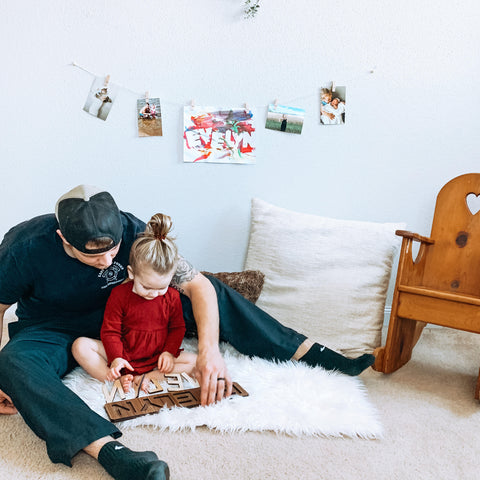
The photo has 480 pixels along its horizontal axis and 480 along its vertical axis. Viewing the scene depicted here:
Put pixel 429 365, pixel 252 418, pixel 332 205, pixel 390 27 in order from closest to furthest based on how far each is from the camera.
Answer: pixel 252 418 < pixel 429 365 < pixel 390 27 < pixel 332 205

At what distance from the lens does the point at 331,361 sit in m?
1.44

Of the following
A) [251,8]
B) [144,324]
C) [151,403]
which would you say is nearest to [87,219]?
[144,324]

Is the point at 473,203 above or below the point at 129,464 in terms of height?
above

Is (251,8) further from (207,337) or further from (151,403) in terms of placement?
(151,403)

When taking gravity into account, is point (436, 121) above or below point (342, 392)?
above

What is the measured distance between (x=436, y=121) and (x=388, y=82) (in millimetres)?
258

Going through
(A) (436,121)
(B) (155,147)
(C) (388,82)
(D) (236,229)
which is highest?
(C) (388,82)

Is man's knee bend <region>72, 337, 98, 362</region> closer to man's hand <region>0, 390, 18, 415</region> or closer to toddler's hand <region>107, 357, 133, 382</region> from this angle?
toddler's hand <region>107, 357, 133, 382</region>

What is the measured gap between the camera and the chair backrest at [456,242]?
176 cm

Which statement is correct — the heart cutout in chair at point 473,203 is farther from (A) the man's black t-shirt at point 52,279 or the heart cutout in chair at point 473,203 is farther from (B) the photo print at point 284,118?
(A) the man's black t-shirt at point 52,279

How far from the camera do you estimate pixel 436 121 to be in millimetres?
1932

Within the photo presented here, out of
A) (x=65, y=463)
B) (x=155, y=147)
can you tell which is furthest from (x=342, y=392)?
(x=155, y=147)

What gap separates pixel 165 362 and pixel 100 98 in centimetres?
112

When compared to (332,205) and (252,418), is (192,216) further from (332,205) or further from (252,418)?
(252,418)
